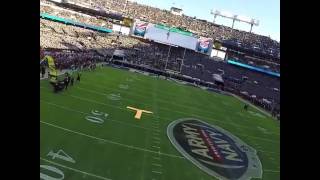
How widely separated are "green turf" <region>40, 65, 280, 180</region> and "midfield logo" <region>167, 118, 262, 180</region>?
49 cm

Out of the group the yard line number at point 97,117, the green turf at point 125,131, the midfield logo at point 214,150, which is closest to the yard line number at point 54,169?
the green turf at point 125,131

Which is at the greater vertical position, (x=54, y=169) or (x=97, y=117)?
(x=54, y=169)

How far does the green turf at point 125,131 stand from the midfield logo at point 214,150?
0.49m

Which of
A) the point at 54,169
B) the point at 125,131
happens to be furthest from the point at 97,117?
the point at 54,169

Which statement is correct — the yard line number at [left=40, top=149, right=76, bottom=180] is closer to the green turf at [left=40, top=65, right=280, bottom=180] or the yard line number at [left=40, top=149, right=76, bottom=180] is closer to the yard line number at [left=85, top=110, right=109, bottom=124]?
the green turf at [left=40, top=65, right=280, bottom=180]

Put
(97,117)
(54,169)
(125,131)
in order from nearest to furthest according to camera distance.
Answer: (54,169), (125,131), (97,117)

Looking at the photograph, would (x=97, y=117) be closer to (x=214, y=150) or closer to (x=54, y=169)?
(x=214, y=150)

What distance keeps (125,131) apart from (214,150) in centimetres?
422

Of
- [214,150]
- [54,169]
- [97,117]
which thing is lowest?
[214,150]

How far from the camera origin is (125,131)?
21.5m

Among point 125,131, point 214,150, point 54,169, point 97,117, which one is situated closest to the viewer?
point 54,169

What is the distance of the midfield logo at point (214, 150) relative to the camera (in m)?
19.0

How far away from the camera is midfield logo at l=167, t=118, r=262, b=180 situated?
62.2ft

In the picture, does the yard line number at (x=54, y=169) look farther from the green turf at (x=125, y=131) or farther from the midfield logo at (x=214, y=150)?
the midfield logo at (x=214, y=150)
